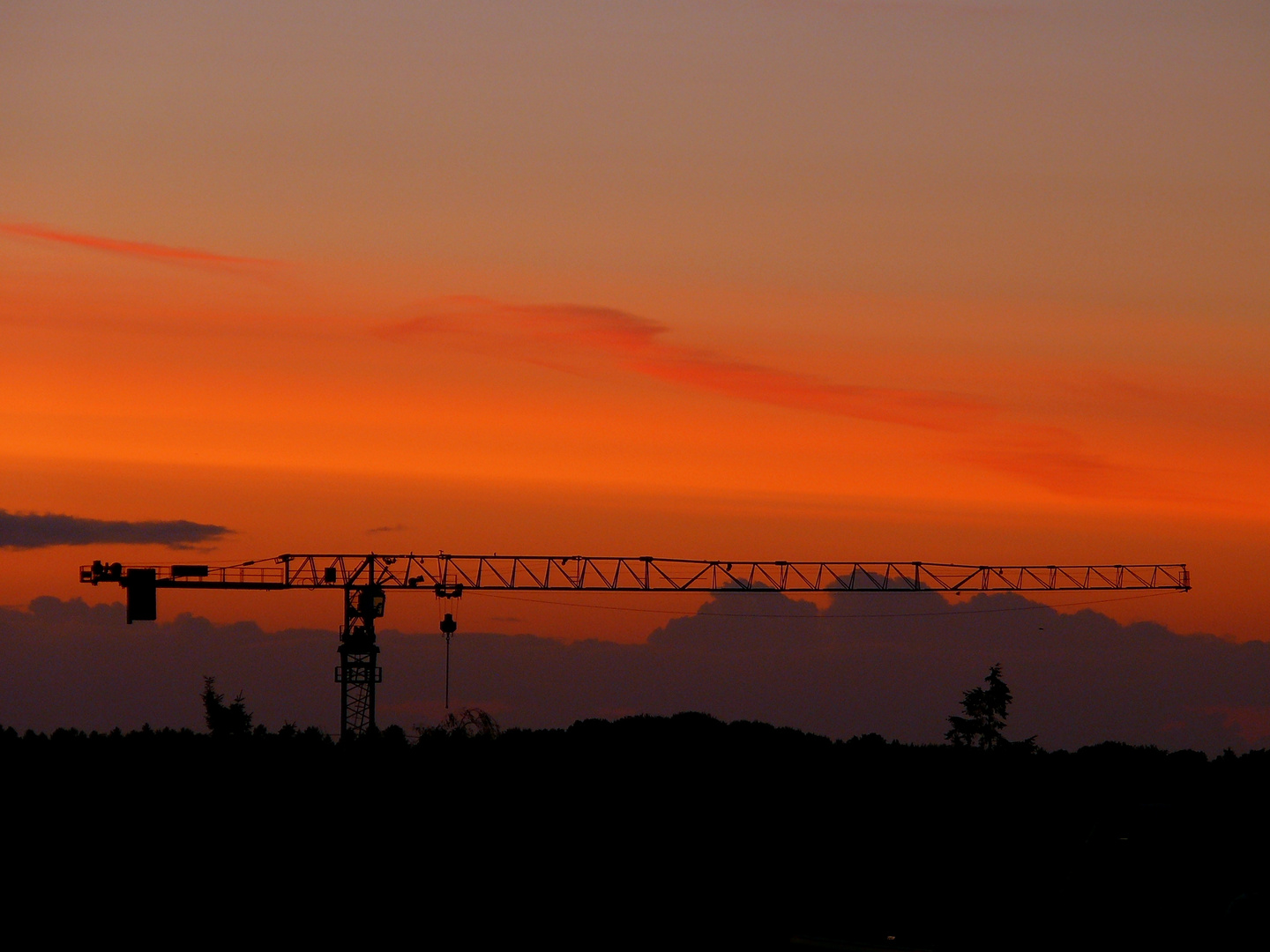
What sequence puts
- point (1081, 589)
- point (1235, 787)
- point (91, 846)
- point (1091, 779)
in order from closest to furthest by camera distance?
point (91, 846)
point (1235, 787)
point (1091, 779)
point (1081, 589)

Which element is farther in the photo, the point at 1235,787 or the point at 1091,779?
the point at 1091,779

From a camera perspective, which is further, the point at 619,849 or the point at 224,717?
Result: the point at 224,717

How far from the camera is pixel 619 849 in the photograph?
55.0 meters

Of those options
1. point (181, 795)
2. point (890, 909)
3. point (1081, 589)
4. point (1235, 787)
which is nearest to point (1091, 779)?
point (1235, 787)

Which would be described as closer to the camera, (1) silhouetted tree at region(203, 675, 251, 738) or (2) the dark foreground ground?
(2) the dark foreground ground

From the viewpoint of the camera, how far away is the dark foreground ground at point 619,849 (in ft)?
101

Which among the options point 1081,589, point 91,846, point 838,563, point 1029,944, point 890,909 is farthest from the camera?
point 1081,589

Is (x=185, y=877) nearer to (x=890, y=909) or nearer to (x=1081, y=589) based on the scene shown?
(x=890, y=909)

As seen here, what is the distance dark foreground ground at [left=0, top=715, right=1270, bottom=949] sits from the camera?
30.8 metres

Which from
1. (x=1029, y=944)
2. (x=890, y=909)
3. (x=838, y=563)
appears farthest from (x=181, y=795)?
(x=838, y=563)

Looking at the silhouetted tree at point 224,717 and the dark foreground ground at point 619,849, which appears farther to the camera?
the silhouetted tree at point 224,717

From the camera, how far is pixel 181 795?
228ft

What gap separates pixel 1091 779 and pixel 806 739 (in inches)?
1601

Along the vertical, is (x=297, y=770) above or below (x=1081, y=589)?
below
